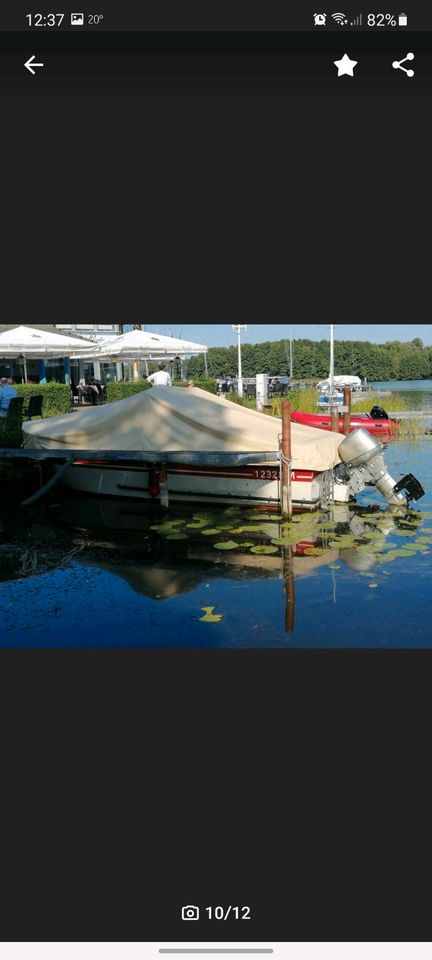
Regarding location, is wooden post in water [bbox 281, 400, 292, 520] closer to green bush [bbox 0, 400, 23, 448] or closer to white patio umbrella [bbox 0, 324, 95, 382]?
green bush [bbox 0, 400, 23, 448]

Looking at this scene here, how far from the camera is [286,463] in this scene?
13.2m

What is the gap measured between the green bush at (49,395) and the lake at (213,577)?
8586 mm

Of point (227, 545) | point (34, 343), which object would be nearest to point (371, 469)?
point (227, 545)

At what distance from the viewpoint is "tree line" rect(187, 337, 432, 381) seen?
87.9 meters

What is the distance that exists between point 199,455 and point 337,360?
247ft

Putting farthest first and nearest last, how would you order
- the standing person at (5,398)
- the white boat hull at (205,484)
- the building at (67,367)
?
1. the building at (67,367)
2. the standing person at (5,398)
3. the white boat hull at (205,484)

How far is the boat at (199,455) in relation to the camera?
13812 millimetres

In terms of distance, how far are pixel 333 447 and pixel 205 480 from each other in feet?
8.48

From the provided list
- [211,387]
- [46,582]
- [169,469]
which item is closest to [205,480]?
[169,469]

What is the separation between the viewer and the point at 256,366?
316ft

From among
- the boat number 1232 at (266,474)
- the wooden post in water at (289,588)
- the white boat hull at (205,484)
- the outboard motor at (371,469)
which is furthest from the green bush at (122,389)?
the wooden post in water at (289,588)

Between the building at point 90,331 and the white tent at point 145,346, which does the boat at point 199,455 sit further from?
the building at point 90,331
